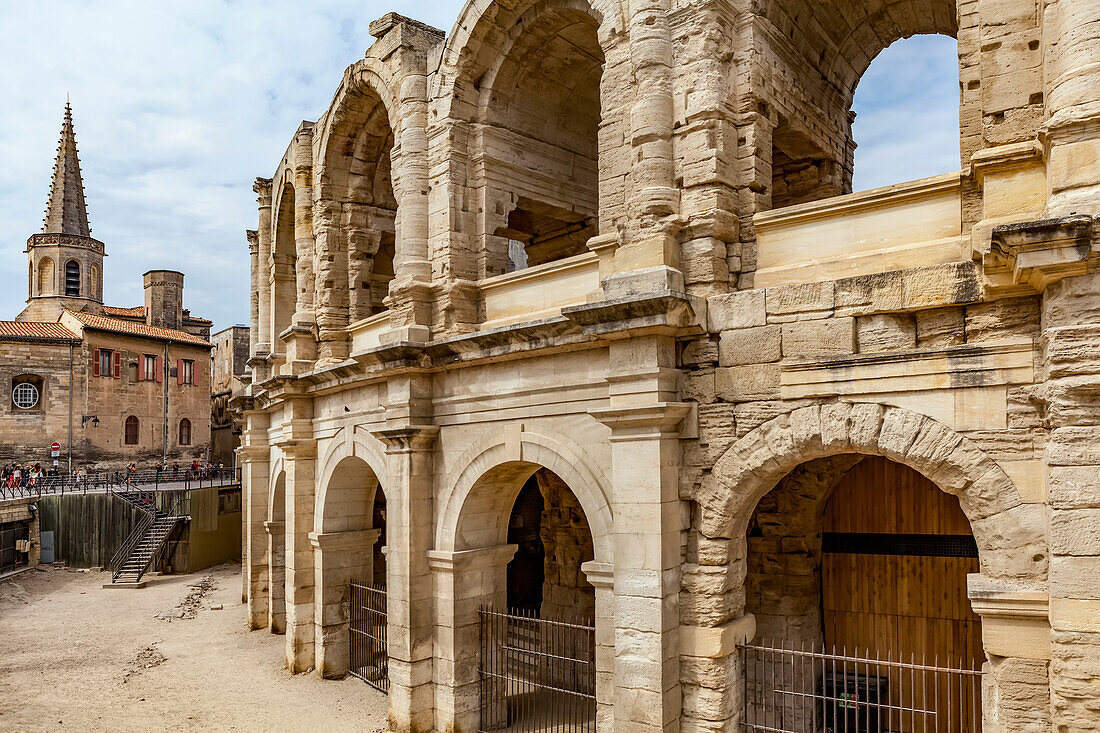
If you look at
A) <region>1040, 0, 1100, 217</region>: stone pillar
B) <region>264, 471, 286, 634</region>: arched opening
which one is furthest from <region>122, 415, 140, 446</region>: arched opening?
<region>1040, 0, 1100, 217</region>: stone pillar

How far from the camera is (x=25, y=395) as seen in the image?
31672 millimetres

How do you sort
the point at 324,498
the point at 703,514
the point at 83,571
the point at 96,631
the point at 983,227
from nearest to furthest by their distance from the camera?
the point at 983,227, the point at 703,514, the point at 324,498, the point at 96,631, the point at 83,571

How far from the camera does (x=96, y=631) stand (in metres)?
16.3

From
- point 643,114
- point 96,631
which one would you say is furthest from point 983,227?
point 96,631

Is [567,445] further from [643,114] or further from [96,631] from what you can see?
[96,631]

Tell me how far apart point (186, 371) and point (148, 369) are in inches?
78.3

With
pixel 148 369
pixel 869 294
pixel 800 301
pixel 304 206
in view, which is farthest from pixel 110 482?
pixel 869 294

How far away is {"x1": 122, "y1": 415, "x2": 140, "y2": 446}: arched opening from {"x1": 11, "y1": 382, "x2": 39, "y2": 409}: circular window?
372 cm

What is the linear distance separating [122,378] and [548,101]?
30.0 m

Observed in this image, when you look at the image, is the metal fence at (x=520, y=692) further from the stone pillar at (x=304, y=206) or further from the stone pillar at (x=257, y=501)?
the stone pillar at (x=257, y=501)

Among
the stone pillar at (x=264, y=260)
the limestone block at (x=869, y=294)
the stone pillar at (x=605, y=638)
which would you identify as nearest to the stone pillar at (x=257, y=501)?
the stone pillar at (x=264, y=260)

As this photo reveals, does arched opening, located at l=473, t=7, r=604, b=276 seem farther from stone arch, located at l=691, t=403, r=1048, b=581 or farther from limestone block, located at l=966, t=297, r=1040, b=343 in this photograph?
limestone block, located at l=966, t=297, r=1040, b=343

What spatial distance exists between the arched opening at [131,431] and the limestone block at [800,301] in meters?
34.5

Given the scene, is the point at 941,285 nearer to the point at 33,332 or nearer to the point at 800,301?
the point at 800,301
